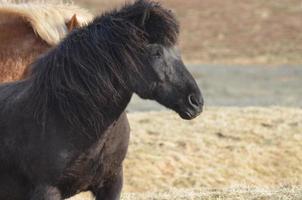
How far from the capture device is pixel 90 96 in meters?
5.05

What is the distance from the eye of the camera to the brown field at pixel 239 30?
23797 millimetres

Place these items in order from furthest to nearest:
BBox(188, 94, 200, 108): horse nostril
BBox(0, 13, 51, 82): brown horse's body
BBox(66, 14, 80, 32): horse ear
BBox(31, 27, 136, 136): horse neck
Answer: BBox(0, 13, 51, 82): brown horse's body
BBox(66, 14, 80, 32): horse ear
BBox(31, 27, 136, 136): horse neck
BBox(188, 94, 200, 108): horse nostril

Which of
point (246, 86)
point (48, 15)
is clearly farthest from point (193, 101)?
point (246, 86)

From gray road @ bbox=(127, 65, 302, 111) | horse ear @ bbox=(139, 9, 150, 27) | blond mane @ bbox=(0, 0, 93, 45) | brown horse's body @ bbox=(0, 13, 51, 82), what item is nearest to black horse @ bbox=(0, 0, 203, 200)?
horse ear @ bbox=(139, 9, 150, 27)

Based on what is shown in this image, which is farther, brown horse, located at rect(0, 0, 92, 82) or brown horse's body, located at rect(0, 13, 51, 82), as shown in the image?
brown horse's body, located at rect(0, 13, 51, 82)

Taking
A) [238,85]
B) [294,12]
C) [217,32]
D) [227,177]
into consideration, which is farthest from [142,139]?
[294,12]

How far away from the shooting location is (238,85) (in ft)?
61.1

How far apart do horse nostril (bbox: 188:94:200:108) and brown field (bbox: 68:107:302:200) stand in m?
3.93

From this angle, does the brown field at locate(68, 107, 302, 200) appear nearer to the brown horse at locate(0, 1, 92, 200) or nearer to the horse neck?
the brown horse at locate(0, 1, 92, 200)

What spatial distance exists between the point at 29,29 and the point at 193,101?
3474mm

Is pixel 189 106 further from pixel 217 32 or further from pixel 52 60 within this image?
pixel 217 32

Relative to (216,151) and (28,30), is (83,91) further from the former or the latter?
(216,151)

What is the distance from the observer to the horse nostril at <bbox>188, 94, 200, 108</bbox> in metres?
4.89

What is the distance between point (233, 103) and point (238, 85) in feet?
10.7
